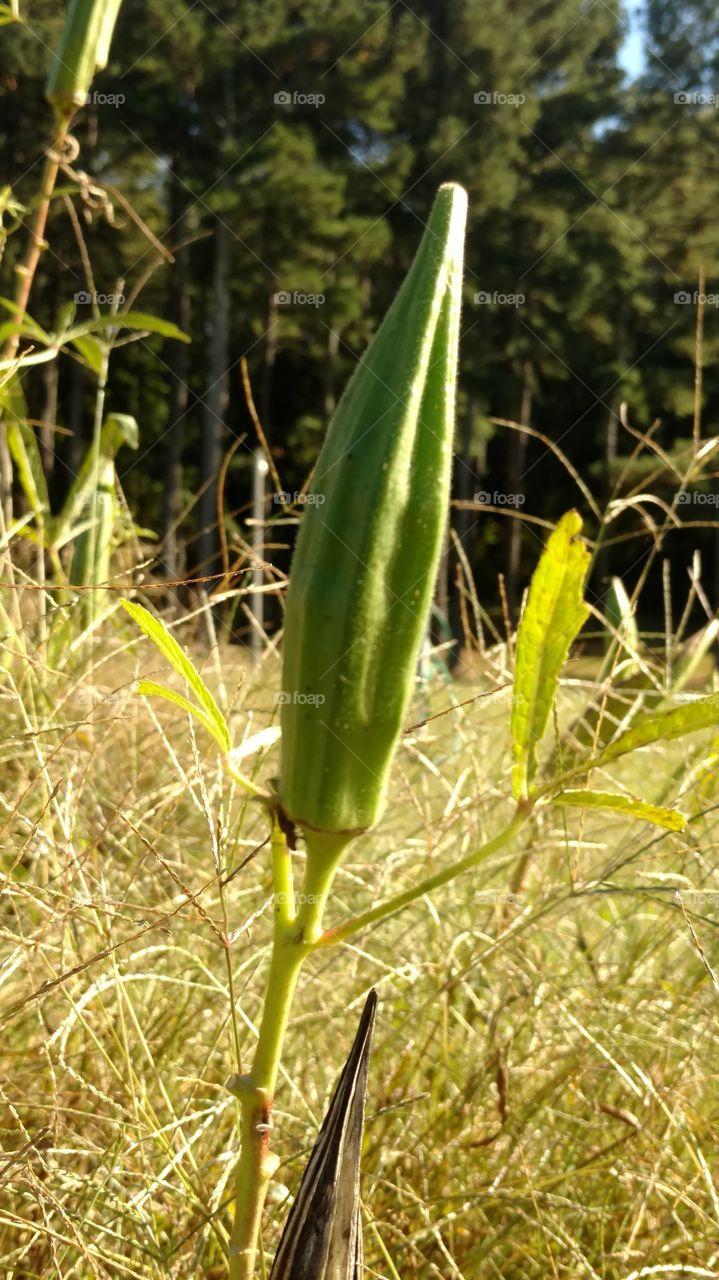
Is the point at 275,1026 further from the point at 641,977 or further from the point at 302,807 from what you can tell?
the point at 641,977

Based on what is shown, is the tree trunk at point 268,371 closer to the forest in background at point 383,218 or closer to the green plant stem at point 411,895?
the forest in background at point 383,218

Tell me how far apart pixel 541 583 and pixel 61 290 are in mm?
15795

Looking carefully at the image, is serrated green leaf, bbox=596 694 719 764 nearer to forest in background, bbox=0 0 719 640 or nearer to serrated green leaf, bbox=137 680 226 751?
serrated green leaf, bbox=137 680 226 751

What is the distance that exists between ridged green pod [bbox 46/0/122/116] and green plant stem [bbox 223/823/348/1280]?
2.95ft

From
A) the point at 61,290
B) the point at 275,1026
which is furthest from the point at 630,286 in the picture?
the point at 275,1026

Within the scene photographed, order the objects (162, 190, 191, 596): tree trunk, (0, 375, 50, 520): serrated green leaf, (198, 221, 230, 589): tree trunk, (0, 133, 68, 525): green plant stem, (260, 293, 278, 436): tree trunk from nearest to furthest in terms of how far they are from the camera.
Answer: (0, 133, 68, 525): green plant stem → (0, 375, 50, 520): serrated green leaf → (162, 190, 191, 596): tree trunk → (198, 221, 230, 589): tree trunk → (260, 293, 278, 436): tree trunk

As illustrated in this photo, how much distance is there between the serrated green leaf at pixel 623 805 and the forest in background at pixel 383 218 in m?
12.3

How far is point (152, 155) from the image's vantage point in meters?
12.9

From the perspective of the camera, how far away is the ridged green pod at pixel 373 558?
0.41 meters

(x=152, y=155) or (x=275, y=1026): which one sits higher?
(x=152, y=155)

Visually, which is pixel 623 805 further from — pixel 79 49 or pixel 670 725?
pixel 79 49

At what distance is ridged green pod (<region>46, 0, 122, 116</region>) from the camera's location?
3.42ft

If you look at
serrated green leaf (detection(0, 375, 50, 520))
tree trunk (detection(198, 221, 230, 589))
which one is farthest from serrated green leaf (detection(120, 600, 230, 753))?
tree trunk (detection(198, 221, 230, 589))

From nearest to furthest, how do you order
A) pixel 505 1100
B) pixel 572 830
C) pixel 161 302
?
pixel 505 1100 < pixel 572 830 < pixel 161 302
